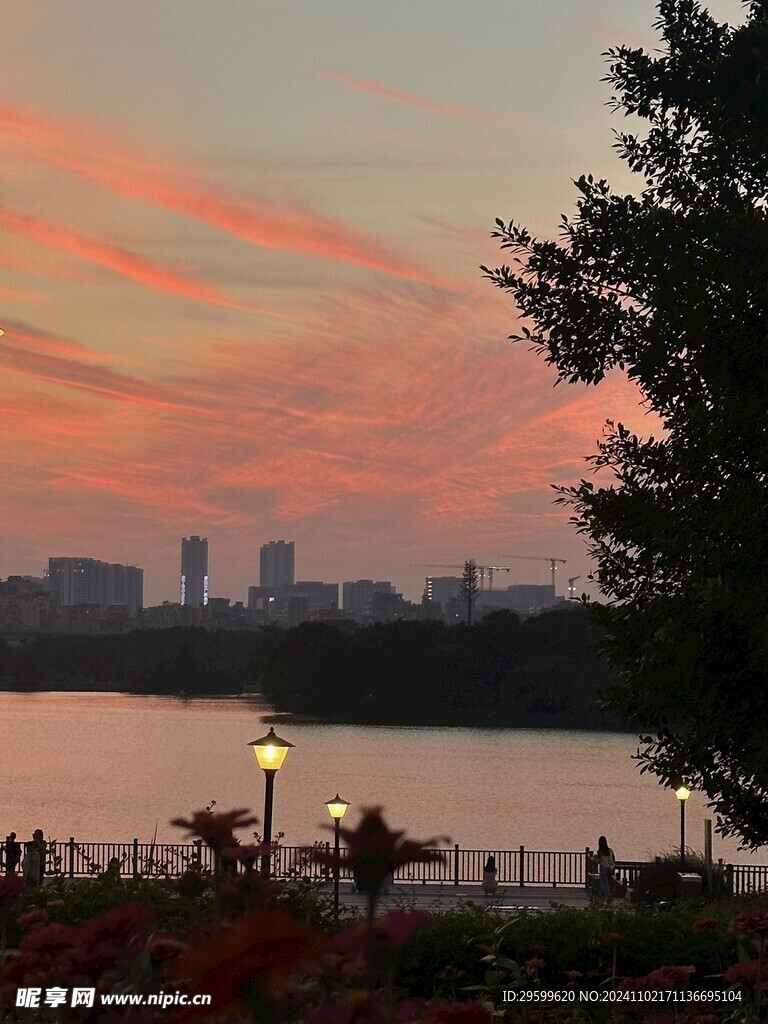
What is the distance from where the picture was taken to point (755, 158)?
1025cm

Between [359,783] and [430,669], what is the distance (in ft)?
158

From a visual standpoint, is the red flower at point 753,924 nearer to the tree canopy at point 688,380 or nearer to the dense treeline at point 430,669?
the tree canopy at point 688,380

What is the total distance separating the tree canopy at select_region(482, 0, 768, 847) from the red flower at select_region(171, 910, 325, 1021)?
290 inches

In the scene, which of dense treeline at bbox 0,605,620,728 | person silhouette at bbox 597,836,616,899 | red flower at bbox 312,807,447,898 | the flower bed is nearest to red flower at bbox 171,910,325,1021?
the flower bed

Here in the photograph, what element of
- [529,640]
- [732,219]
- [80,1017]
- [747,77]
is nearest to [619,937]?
[80,1017]

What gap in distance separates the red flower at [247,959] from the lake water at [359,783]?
24811 mm

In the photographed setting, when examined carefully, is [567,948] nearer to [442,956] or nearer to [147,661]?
[442,956]

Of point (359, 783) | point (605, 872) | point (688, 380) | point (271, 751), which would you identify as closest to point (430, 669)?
point (359, 783)

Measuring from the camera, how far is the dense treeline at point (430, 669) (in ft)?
318

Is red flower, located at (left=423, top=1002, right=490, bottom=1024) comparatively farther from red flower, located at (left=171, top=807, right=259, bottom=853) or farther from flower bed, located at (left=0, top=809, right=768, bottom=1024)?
red flower, located at (left=171, top=807, right=259, bottom=853)

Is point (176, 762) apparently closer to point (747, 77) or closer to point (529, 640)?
point (529, 640)

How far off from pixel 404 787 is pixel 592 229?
43.4m

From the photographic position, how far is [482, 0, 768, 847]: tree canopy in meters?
9.12

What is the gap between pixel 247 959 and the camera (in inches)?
58.7
